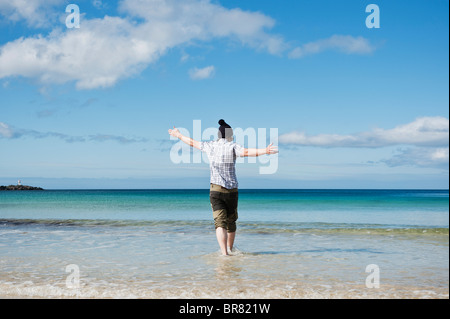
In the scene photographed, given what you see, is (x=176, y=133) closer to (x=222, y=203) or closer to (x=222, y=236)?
(x=222, y=203)

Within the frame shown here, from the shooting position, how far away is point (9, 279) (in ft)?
18.5

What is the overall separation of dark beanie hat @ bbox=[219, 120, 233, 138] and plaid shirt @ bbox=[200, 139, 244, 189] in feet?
0.29

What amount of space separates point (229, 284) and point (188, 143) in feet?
7.96

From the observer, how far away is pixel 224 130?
22.1 ft

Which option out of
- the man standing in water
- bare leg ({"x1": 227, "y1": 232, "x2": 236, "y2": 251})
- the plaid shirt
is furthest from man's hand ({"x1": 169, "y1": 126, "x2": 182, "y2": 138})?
bare leg ({"x1": 227, "y1": 232, "x2": 236, "y2": 251})

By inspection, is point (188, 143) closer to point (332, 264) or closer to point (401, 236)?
point (332, 264)

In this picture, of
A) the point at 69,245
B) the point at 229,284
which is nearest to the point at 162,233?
the point at 69,245

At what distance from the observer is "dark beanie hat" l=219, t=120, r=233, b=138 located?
672 cm

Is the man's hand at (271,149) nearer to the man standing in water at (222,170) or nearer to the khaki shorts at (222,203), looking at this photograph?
the man standing in water at (222,170)

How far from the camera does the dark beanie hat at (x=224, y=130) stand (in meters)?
6.72

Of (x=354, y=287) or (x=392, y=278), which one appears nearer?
(x=354, y=287)

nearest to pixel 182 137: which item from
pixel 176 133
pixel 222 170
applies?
pixel 176 133

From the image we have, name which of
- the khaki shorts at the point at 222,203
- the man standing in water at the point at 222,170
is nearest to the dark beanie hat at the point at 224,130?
the man standing in water at the point at 222,170

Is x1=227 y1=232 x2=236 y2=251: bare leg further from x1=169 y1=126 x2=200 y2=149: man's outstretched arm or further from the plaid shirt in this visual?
x1=169 y1=126 x2=200 y2=149: man's outstretched arm
